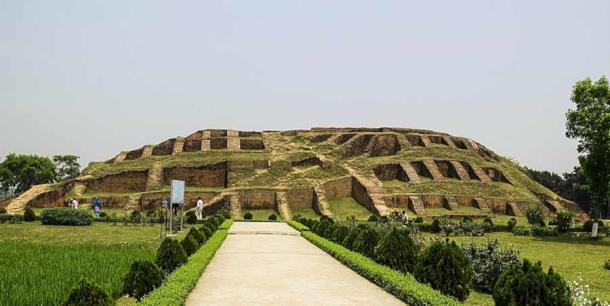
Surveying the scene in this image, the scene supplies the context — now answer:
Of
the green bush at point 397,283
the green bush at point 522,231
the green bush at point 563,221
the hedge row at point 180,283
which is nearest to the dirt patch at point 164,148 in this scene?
the green bush at point 522,231

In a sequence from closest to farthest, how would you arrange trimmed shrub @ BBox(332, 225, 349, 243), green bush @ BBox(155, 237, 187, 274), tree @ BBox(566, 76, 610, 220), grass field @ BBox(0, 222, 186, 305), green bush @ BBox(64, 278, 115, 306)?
1. green bush @ BBox(64, 278, 115, 306)
2. grass field @ BBox(0, 222, 186, 305)
3. green bush @ BBox(155, 237, 187, 274)
4. trimmed shrub @ BBox(332, 225, 349, 243)
5. tree @ BBox(566, 76, 610, 220)

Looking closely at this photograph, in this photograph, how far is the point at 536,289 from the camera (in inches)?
248

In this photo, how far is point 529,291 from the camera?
20.9 feet

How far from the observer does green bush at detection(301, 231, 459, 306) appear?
24.6 feet

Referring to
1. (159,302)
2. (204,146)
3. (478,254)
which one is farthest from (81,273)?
(204,146)

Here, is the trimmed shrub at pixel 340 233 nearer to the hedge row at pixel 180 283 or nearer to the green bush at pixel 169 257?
the hedge row at pixel 180 283

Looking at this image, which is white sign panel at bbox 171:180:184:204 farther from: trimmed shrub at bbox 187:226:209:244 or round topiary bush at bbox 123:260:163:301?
round topiary bush at bbox 123:260:163:301

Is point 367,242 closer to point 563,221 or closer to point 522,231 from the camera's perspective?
point 522,231

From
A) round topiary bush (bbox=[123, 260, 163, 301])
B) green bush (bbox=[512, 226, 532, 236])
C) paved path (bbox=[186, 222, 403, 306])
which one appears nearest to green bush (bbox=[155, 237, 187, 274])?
paved path (bbox=[186, 222, 403, 306])

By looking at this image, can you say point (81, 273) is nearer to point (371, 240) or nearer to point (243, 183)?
point (371, 240)

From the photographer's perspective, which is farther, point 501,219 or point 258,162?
point 258,162

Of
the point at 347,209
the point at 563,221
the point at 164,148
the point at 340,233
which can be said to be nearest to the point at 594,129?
the point at 563,221

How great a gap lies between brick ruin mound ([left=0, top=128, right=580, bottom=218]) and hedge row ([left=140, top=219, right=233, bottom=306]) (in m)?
21.4

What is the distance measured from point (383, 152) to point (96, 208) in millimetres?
25818
